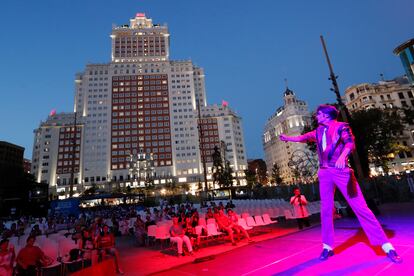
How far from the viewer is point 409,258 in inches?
172

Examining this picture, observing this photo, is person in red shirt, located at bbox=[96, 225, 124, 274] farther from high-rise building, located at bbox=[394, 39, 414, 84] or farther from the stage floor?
high-rise building, located at bbox=[394, 39, 414, 84]

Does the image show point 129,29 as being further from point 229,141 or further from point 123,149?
point 229,141

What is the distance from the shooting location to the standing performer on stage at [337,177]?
15.2ft

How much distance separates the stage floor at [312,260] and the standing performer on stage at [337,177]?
1.16ft

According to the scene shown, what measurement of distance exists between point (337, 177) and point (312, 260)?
190 cm

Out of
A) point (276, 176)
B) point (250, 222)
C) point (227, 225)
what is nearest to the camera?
point (227, 225)

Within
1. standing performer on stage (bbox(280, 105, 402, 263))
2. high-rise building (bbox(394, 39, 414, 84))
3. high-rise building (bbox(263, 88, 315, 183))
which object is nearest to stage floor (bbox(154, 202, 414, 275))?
standing performer on stage (bbox(280, 105, 402, 263))

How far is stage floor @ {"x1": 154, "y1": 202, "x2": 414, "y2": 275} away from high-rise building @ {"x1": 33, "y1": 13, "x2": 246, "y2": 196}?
298 ft

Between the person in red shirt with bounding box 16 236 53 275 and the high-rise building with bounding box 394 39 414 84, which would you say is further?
the high-rise building with bounding box 394 39 414 84

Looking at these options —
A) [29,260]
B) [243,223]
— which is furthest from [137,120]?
[29,260]

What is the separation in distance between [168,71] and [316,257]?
11658 cm

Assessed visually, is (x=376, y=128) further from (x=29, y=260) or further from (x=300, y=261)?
(x=29, y=260)

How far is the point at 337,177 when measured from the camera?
4781 millimetres

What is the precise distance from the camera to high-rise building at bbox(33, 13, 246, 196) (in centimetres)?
10050
